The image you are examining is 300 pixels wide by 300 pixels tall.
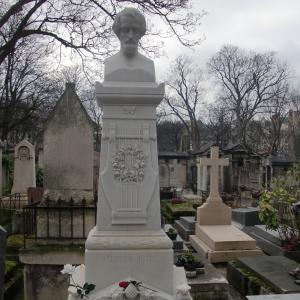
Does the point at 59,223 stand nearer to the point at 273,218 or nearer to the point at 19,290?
the point at 19,290

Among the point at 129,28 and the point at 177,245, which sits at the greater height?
the point at 129,28

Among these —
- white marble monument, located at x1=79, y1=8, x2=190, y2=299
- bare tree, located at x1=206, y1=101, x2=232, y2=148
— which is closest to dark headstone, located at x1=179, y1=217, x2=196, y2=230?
white marble monument, located at x1=79, y1=8, x2=190, y2=299

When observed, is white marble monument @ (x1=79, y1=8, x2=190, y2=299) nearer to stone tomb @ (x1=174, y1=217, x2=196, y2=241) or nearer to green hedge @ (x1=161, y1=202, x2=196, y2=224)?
stone tomb @ (x1=174, y1=217, x2=196, y2=241)

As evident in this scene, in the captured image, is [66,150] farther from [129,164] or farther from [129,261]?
[129,261]

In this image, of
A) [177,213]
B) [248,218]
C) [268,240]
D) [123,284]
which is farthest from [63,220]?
[177,213]

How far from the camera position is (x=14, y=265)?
7.30m

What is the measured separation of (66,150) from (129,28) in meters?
2.98

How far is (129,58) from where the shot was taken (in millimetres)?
3994

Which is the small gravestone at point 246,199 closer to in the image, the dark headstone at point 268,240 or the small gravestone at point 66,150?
the dark headstone at point 268,240

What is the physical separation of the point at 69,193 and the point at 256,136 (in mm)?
40619

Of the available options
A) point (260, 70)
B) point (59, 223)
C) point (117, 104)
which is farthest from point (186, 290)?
point (260, 70)

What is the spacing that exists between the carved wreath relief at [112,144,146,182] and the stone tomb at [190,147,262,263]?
532cm

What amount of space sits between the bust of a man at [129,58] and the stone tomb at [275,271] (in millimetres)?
3479

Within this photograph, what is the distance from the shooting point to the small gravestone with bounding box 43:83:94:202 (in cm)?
635
